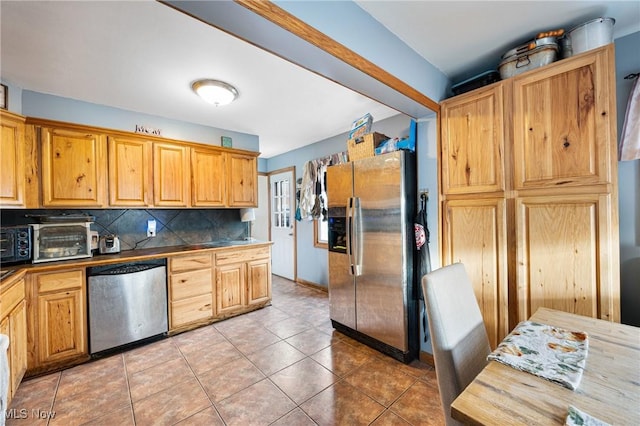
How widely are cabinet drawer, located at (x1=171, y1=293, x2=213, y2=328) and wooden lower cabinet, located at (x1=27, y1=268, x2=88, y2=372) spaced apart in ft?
2.45

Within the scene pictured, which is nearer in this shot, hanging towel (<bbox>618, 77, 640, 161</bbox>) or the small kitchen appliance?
hanging towel (<bbox>618, 77, 640, 161</bbox>)

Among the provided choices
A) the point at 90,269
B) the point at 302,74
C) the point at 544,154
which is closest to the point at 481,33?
the point at 544,154

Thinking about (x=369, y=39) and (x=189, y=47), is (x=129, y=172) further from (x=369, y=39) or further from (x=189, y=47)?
(x=369, y=39)

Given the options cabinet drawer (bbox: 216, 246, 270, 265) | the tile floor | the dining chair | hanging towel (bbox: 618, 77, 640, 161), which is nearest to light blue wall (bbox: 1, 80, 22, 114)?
cabinet drawer (bbox: 216, 246, 270, 265)

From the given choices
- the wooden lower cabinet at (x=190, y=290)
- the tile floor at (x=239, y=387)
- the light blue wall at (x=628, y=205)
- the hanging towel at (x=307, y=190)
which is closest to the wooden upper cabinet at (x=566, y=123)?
the light blue wall at (x=628, y=205)

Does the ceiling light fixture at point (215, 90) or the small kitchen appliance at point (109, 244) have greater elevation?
the ceiling light fixture at point (215, 90)

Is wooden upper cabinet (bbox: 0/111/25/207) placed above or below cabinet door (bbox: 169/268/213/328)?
above

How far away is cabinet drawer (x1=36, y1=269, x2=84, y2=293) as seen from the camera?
7.14 ft

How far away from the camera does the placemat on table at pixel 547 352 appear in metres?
0.86

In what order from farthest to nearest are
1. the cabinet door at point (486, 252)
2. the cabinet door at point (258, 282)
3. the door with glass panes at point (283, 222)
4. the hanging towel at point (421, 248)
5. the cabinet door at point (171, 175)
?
the door with glass panes at point (283, 222) < the cabinet door at point (258, 282) < the cabinet door at point (171, 175) < the hanging towel at point (421, 248) < the cabinet door at point (486, 252)

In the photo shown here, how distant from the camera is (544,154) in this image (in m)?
1.69

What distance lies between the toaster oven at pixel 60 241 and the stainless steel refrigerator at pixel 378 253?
8.43 ft

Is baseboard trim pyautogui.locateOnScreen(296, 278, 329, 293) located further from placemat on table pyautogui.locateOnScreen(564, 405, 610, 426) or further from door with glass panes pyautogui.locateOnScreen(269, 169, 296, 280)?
placemat on table pyautogui.locateOnScreen(564, 405, 610, 426)

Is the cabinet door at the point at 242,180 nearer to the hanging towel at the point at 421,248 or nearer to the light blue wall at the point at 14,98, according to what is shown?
the light blue wall at the point at 14,98
